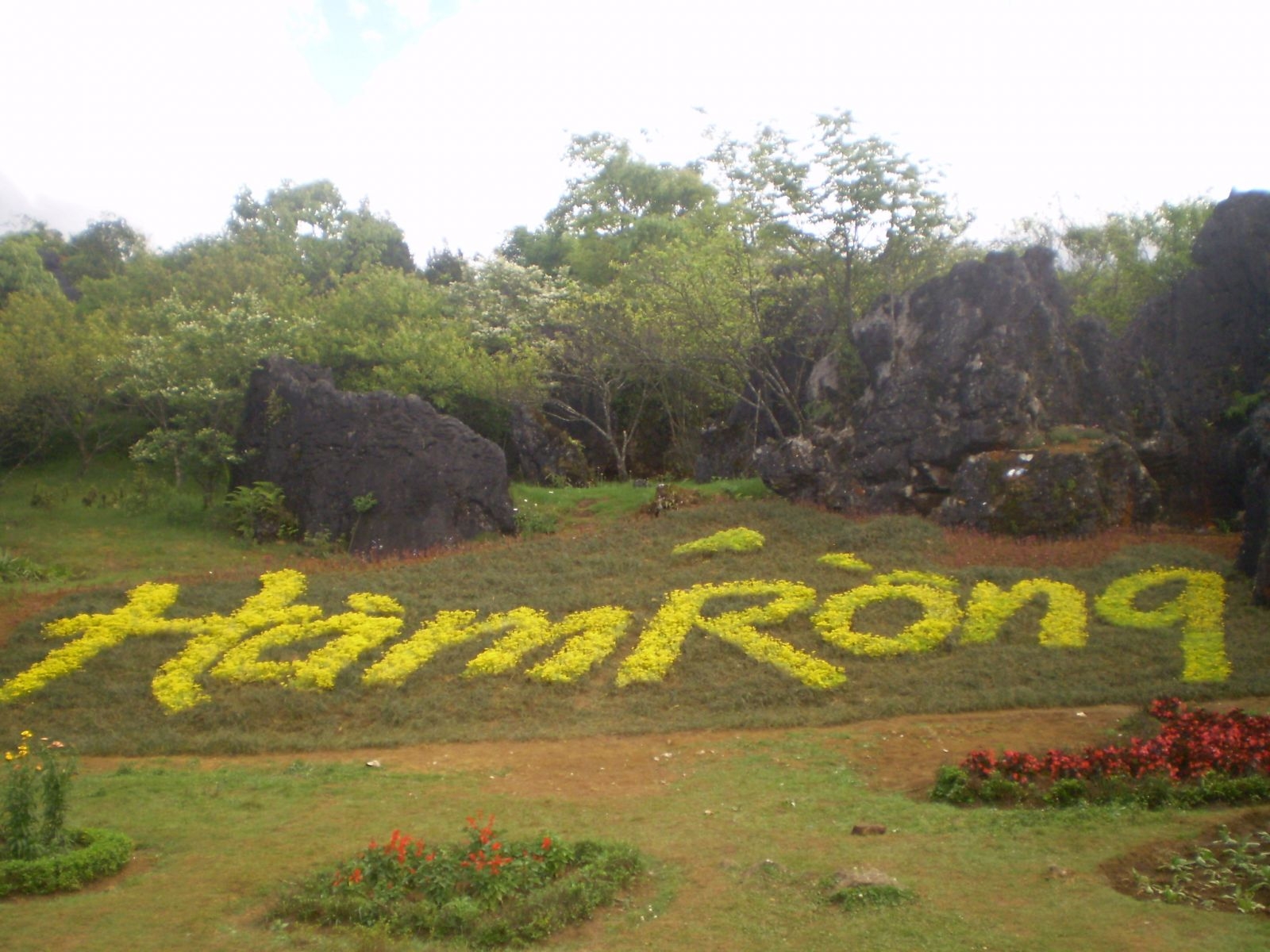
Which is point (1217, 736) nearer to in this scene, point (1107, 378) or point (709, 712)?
point (709, 712)

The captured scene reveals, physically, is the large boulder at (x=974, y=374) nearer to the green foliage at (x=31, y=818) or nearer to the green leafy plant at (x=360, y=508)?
the green leafy plant at (x=360, y=508)

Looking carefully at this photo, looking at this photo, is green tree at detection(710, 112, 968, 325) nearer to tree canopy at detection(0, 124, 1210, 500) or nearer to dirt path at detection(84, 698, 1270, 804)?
tree canopy at detection(0, 124, 1210, 500)

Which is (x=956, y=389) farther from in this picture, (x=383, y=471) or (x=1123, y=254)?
(x=1123, y=254)

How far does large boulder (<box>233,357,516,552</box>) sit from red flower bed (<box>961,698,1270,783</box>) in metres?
13.9

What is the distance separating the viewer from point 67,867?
25.9ft

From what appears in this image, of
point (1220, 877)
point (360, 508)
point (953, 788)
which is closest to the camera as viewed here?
point (1220, 877)

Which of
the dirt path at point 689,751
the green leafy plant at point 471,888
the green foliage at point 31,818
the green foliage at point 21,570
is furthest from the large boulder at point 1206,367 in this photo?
the green foliage at point 21,570

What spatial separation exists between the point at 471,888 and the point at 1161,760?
6.22m

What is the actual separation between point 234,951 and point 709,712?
8122 millimetres

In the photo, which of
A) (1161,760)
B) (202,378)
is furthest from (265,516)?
(1161,760)

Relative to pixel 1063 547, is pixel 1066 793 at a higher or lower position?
lower

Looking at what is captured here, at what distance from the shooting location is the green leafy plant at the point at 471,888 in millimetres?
6875

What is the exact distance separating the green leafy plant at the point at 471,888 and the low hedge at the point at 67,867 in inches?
71.6

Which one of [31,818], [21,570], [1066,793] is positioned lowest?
[1066,793]
